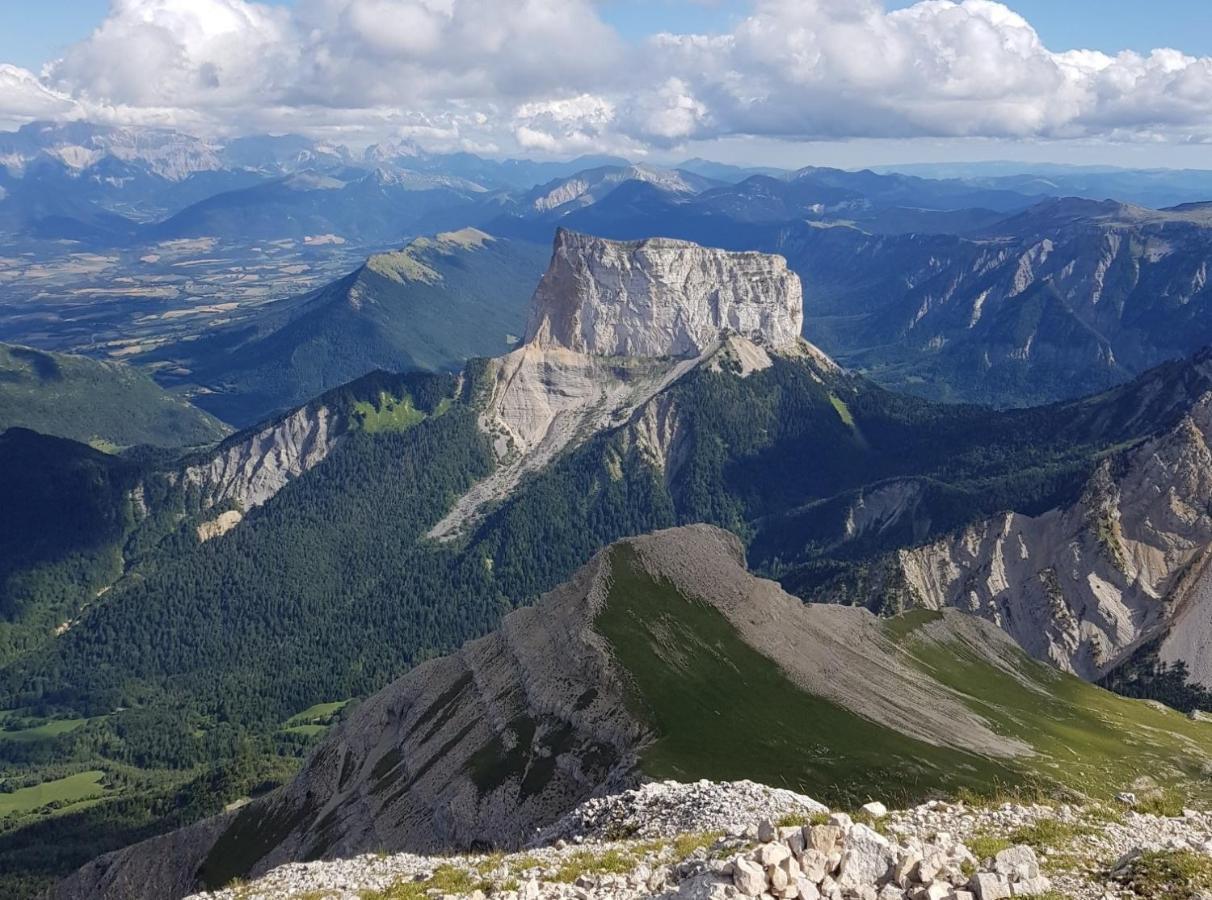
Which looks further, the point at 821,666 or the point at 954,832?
the point at 821,666

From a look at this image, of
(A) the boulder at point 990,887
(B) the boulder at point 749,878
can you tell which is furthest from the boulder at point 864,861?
(B) the boulder at point 749,878

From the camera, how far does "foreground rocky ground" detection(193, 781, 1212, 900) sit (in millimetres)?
32312

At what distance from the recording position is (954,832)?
138ft

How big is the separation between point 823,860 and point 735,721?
6848cm

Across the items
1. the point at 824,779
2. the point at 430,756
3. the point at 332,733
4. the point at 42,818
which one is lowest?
the point at 42,818

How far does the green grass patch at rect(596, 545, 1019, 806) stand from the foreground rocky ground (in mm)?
27896

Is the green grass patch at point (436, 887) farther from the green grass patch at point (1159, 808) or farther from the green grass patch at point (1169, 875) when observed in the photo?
the green grass patch at point (1159, 808)

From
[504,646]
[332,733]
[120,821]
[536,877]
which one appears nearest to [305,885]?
[536,877]

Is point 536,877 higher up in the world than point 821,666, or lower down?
higher up

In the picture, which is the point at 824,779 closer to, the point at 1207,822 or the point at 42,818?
the point at 1207,822

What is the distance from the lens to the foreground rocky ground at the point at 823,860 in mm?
32312

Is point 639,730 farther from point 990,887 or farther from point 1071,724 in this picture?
point 1071,724

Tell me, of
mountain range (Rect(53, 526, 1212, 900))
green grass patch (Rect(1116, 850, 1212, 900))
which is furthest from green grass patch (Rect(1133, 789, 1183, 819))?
mountain range (Rect(53, 526, 1212, 900))

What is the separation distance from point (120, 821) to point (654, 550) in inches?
5022
